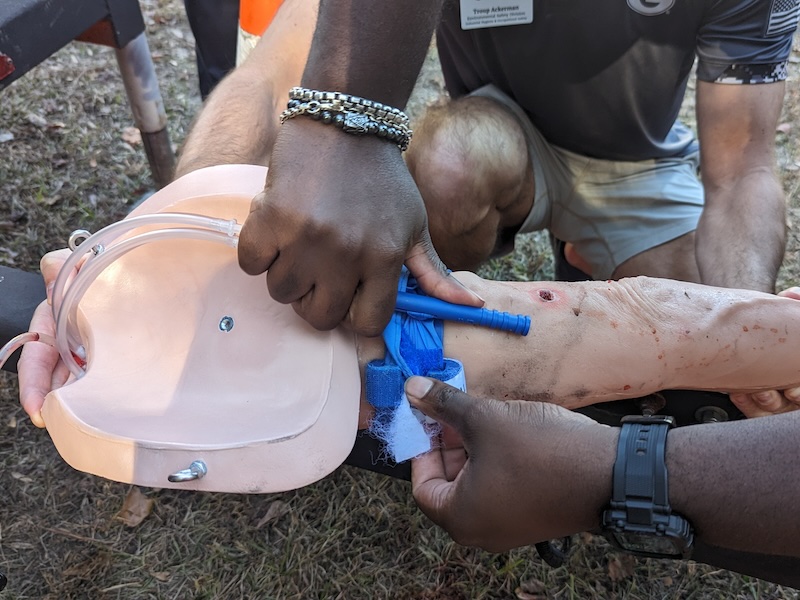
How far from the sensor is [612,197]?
2.41 metres

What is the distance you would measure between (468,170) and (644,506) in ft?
3.97

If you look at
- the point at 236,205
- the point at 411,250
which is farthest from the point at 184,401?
the point at 411,250

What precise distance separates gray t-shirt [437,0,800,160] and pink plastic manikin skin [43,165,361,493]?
120cm

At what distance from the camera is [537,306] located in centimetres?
150

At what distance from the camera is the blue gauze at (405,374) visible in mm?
1343

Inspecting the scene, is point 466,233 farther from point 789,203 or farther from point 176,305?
point 789,203

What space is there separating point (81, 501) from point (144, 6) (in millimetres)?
3489

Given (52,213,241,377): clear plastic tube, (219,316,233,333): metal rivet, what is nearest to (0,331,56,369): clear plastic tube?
(52,213,241,377): clear plastic tube

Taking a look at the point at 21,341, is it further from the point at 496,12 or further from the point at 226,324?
the point at 496,12

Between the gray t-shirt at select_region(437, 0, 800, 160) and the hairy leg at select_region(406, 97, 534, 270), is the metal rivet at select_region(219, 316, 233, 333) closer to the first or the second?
the hairy leg at select_region(406, 97, 534, 270)

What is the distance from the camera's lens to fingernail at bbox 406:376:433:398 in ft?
4.11

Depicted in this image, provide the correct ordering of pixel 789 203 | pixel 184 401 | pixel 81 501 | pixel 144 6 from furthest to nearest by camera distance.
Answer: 1. pixel 144 6
2. pixel 789 203
3. pixel 81 501
4. pixel 184 401

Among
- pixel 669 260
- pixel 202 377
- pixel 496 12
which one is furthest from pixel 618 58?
pixel 202 377

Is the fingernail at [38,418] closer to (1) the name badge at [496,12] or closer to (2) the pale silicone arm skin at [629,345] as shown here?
(2) the pale silicone arm skin at [629,345]
